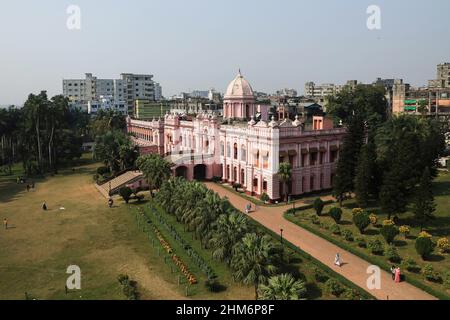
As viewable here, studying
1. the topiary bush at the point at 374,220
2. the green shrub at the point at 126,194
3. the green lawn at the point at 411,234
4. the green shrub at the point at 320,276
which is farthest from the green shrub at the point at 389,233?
the green shrub at the point at 126,194

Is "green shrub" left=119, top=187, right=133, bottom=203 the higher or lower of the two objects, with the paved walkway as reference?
higher

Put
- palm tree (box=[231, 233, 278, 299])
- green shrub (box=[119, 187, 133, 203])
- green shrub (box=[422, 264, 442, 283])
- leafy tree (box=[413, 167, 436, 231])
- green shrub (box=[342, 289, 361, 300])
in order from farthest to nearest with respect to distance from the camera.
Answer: green shrub (box=[119, 187, 133, 203])
leafy tree (box=[413, 167, 436, 231])
green shrub (box=[422, 264, 442, 283])
green shrub (box=[342, 289, 361, 300])
palm tree (box=[231, 233, 278, 299])

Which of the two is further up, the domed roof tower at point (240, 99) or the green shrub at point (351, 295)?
the domed roof tower at point (240, 99)

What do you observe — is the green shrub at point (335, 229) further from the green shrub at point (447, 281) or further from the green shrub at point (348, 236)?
the green shrub at point (447, 281)

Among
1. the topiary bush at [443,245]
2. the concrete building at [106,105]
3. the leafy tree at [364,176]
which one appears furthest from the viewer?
the concrete building at [106,105]

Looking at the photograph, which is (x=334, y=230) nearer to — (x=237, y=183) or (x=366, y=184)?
(x=366, y=184)

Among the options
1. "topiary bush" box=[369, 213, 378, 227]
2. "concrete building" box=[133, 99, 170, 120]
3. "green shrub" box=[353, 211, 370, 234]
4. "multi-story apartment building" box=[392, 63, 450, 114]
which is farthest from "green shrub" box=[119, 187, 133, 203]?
"concrete building" box=[133, 99, 170, 120]

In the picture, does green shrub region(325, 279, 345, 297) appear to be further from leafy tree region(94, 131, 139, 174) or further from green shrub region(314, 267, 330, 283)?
leafy tree region(94, 131, 139, 174)

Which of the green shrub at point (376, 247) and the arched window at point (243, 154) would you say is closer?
the green shrub at point (376, 247)
